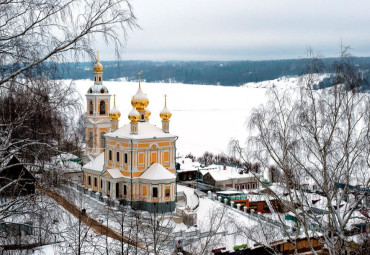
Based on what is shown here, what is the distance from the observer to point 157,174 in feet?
78.2

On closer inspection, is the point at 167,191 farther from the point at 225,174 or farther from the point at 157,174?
the point at 225,174

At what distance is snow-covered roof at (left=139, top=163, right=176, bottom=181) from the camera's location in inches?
933

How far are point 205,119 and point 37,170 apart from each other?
Result: 60.6 metres

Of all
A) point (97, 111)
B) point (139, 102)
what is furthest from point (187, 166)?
point (139, 102)

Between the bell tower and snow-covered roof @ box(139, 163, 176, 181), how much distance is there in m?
6.69

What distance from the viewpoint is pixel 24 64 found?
19.9ft

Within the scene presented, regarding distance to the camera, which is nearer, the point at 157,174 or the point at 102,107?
the point at 157,174

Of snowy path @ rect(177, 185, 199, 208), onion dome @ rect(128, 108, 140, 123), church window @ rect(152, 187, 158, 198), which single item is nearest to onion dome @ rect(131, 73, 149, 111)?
onion dome @ rect(128, 108, 140, 123)

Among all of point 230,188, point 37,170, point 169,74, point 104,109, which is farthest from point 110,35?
point 169,74

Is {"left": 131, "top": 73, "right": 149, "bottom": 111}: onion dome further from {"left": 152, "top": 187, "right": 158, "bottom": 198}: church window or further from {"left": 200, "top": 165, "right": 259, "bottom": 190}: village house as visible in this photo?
{"left": 200, "top": 165, "right": 259, "bottom": 190}: village house

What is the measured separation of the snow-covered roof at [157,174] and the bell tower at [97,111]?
6686 millimetres

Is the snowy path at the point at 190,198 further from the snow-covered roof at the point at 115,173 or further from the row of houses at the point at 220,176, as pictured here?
the row of houses at the point at 220,176

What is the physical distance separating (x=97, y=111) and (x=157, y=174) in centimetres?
845

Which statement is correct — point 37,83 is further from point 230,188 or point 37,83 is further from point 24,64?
point 230,188
